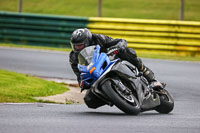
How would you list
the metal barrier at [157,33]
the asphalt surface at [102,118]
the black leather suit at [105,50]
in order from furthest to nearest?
1. the metal barrier at [157,33]
2. the black leather suit at [105,50]
3. the asphalt surface at [102,118]

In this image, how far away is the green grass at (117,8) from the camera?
31328mm

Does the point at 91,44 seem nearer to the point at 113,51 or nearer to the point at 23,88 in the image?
the point at 113,51

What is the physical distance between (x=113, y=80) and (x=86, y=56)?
1.76 feet

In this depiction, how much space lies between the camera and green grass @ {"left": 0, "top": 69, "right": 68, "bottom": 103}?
10.0 metres

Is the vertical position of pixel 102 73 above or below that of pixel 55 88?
above

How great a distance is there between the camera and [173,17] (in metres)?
30.0

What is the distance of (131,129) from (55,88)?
496cm

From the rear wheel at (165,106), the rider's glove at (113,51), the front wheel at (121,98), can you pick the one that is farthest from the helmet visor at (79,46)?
the rear wheel at (165,106)

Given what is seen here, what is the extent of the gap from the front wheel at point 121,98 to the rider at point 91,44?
Result: 0.48 meters

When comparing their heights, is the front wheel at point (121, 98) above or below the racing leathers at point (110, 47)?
below

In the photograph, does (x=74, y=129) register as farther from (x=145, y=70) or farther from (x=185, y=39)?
(x=185, y=39)

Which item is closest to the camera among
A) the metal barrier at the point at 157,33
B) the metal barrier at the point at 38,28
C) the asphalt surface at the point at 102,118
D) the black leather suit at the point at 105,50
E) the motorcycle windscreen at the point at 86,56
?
the asphalt surface at the point at 102,118

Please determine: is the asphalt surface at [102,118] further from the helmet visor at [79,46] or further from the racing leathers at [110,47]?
the helmet visor at [79,46]

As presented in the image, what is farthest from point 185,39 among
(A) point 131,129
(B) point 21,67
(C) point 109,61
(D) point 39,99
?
(A) point 131,129
